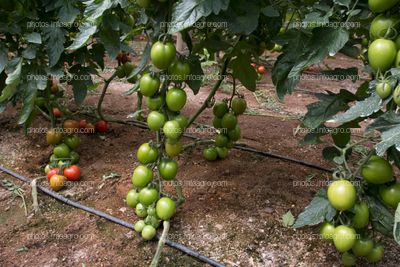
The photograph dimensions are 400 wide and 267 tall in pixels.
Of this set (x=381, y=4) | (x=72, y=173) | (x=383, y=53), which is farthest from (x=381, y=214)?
(x=72, y=173)

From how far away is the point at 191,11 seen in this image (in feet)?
4.06

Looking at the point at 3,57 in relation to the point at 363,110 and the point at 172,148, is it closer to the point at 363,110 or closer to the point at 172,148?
the point at 172,148

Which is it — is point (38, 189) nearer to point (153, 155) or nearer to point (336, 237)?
point (153, 155)

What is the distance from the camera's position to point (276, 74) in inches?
63.8

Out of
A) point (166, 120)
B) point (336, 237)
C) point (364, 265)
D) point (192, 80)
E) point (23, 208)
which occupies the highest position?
point (192, 80)

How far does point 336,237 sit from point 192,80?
841mm

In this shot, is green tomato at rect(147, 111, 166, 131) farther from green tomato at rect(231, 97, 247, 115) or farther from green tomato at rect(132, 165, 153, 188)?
green tomato at rect(231, 97, 247, 115)

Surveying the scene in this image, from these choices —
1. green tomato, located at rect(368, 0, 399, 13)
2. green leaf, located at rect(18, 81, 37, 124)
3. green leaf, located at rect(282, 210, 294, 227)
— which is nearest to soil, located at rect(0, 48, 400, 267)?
green leaf, located at rect(282, 210, 294, 227)

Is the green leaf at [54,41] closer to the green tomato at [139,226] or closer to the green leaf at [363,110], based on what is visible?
the green tomato at [139,226]

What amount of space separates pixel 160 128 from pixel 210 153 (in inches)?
33.3

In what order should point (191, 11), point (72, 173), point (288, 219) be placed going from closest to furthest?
point (191, 11), point (288, 219), point (72, 173)

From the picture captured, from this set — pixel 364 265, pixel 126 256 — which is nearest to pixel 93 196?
pixel 126 256

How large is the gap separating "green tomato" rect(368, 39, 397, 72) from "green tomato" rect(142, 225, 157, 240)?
1.16m

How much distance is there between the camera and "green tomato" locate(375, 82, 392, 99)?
1076 mm
